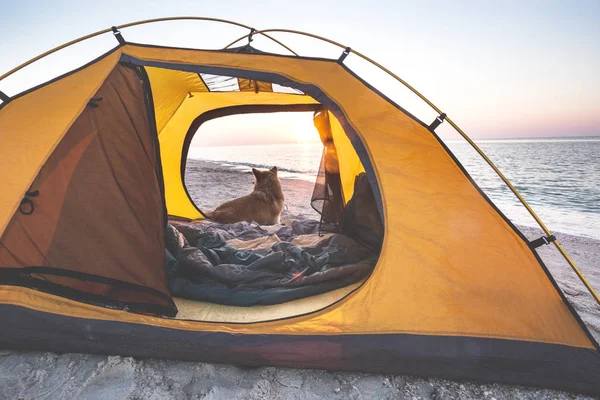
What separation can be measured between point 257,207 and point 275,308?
104 inches

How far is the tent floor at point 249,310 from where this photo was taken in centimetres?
228

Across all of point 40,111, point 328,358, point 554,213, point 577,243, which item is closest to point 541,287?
point 328,358

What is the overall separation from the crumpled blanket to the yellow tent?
0.55 ft

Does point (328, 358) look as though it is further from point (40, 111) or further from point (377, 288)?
point (40, 111)

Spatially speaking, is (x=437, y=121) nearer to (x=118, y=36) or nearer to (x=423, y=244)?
(x=423, y=244)

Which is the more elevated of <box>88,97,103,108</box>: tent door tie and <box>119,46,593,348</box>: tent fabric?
<box>88,97,103,108</box>: tent door tie

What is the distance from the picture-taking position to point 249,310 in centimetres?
238

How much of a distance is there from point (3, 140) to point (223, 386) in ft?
6.92

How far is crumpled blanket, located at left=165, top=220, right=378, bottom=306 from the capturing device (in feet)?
8.21

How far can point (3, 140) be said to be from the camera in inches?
85.8

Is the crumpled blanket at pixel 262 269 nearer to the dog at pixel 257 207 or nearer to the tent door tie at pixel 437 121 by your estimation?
the tent door tie at pixel 437 121

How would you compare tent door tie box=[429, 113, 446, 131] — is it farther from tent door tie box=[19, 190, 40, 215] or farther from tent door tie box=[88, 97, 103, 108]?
tent door tie box=[19, 190, 40, 215]

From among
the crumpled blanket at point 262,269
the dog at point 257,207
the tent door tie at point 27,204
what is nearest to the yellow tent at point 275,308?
the tent door tie at point 27,204

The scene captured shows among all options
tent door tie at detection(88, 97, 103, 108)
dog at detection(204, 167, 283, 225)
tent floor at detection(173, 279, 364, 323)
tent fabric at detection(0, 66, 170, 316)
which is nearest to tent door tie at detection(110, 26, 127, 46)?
tent fabric at detection(0, 66, 170, 316)
